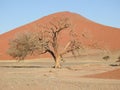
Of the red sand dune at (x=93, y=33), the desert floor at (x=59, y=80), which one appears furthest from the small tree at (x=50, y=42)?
the red sand dune at (x=93, y=33)

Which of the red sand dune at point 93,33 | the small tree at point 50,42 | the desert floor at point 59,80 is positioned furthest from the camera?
the red sand dune at point 93,33

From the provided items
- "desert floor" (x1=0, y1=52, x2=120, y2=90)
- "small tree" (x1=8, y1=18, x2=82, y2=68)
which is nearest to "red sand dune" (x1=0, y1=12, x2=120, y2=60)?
"small tree" (x1=8, y1=18, x2=82, y2=68)

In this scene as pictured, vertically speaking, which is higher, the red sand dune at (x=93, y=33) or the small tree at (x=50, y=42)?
the red sand dune at (x=93, y=33)

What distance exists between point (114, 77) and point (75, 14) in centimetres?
12702

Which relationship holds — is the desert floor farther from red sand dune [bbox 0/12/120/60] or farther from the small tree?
red sand dune [bbox 0/12/120/60]

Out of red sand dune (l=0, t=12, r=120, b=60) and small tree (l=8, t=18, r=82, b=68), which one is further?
red sand dune (l=0, t=12, r=120, b=60)

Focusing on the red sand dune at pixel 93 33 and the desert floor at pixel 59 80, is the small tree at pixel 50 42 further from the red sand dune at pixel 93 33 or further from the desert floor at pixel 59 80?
the red sand dune at pixel 93 33

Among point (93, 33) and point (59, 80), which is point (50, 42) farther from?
point (93, 33)

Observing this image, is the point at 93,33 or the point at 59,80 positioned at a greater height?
the point at 93,33

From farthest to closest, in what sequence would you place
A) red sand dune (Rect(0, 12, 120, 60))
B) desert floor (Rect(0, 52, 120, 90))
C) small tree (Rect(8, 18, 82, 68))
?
red sand dune (Rect(0, 12, 120, 60)) < small tree (Rect(8, 18, 82, 68)) < desert floor (Rect(0, 52, 120, 90))

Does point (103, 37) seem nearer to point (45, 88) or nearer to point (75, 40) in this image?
point (75, 40)

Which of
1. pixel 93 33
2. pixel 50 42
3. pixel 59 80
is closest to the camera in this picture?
pixel 59 80

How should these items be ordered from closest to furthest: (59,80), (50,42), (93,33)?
1. (59,80)
2. (50,42)
3. (93,33)

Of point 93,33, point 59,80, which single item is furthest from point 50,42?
point 93,33
